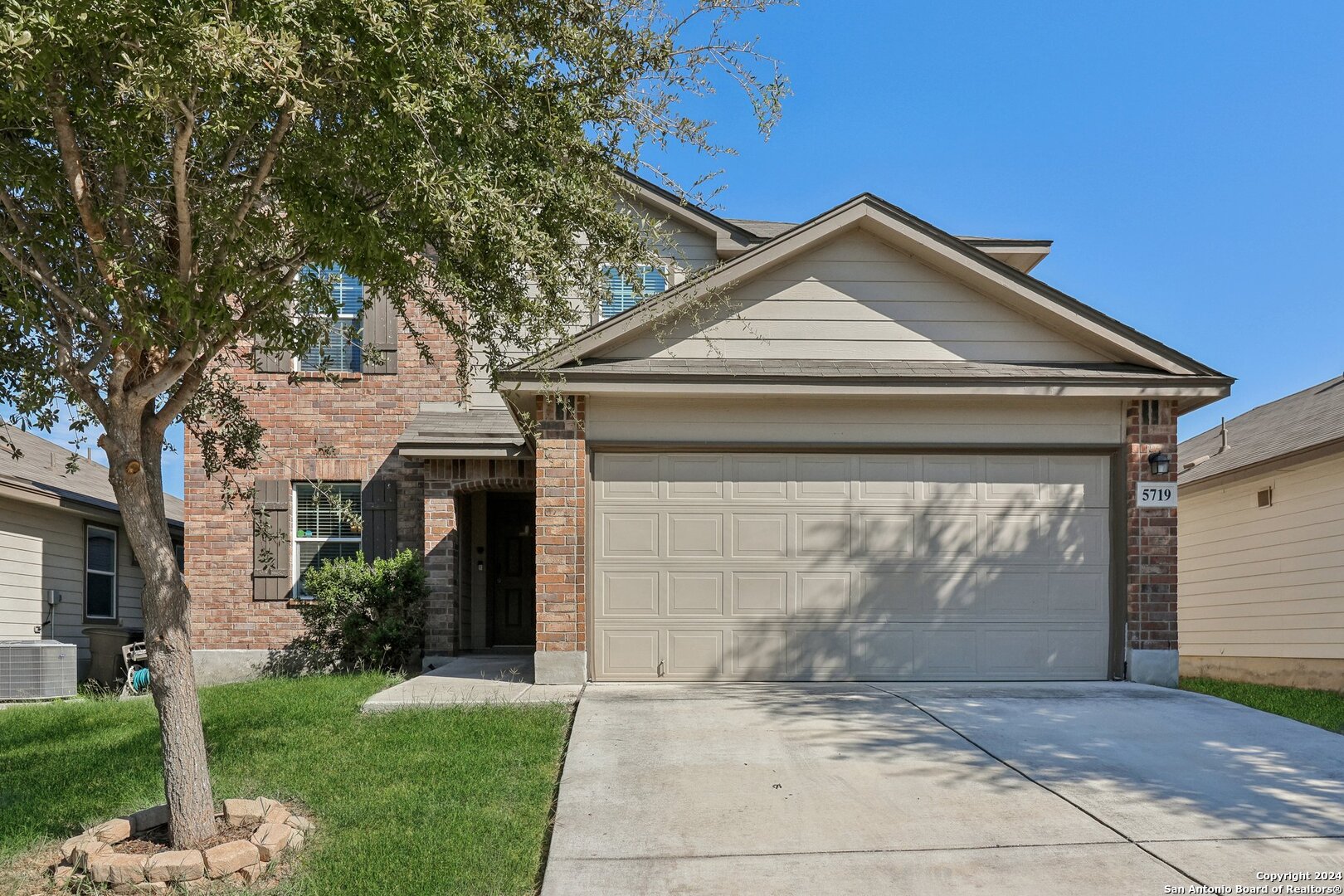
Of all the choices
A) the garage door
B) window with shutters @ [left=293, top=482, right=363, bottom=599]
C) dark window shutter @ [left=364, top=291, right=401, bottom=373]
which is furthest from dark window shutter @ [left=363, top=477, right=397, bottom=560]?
the garage door

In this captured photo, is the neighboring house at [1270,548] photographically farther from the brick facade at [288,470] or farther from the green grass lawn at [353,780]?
the brick facade at [288,470]

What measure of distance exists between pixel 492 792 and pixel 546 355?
9.65 ft

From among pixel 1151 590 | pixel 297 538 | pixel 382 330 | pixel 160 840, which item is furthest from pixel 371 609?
pixel 1151 590

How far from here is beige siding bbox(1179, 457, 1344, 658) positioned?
11883mm

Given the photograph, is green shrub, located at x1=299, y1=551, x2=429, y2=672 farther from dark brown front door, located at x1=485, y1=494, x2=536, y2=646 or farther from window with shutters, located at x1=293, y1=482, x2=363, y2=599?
dark brown front door, located at x1=485, y1=494, x2=536, y2=646

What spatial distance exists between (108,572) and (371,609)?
616 centimetres

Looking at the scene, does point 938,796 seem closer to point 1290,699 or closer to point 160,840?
point 160,840

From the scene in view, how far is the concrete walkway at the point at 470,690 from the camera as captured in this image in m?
8.53

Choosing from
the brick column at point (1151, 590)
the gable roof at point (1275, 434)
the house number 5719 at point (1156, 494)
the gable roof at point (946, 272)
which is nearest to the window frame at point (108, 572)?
the gable roof at point (946, 272)

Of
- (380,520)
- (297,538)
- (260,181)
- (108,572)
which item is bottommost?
(108,572)

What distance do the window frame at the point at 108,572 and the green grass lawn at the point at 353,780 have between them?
5998 mm

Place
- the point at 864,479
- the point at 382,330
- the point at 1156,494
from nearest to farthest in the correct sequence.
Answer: the point at 1156,494
the point at 864,479
the point at 382,330

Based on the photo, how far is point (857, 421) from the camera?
9797mm

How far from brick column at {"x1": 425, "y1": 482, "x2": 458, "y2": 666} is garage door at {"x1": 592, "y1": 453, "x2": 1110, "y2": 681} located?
3792mm
